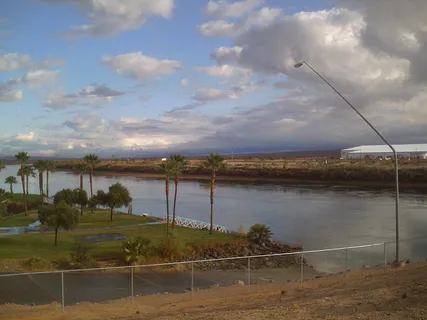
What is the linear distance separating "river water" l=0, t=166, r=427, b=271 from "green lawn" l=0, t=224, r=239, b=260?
8633 mm

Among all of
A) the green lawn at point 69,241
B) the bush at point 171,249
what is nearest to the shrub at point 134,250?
the bush at point 171,249

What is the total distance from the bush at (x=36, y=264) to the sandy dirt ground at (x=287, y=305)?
1165 cm

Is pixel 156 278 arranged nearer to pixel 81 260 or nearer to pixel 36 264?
pixel 81 260

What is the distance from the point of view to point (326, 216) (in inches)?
2259

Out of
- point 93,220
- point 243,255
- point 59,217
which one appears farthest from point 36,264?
point 93,220

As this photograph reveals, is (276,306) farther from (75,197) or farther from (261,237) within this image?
(75,197)

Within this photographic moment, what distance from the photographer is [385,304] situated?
12.0 meters

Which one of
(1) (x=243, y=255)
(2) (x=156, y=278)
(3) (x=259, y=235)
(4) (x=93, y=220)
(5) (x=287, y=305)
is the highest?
(5) (x=287, y=305)

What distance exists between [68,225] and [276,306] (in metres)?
25.3

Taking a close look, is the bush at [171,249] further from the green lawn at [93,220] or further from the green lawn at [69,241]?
the green lawn at [93,220]

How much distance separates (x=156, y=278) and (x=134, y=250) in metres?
4.15

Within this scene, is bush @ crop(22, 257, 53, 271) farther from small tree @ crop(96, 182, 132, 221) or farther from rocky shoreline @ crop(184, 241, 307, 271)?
small tree @ crop(96, 182, 132, 221)

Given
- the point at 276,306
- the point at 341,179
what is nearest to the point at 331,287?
the point at 276,306

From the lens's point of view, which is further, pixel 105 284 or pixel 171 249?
pixel 171 249
